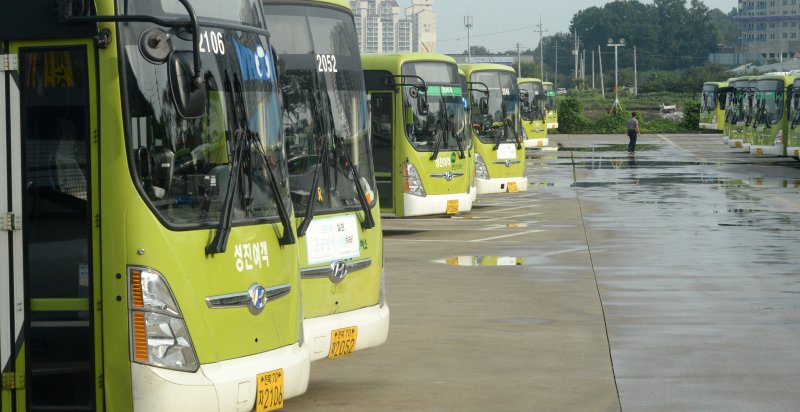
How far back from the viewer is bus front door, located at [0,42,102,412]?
24.0ft

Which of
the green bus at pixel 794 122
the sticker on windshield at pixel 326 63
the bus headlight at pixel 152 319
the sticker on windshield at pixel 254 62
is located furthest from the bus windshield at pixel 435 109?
the green bus at pixel 794 122

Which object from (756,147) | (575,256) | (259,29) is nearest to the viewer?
(259,29)

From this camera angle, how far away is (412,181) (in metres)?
22.6

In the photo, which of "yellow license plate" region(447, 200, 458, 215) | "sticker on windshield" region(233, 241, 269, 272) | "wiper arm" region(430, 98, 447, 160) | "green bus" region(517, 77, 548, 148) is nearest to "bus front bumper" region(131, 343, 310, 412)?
"sticker on windshield" region(233, 241, 269, 272)

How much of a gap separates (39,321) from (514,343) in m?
5.72

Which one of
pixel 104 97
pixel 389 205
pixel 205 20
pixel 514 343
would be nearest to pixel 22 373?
pixel 104 97

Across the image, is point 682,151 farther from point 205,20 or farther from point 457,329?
point 205,20

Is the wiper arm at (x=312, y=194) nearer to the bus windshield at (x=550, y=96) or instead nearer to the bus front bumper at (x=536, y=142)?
the bus front bumper at (x=536, y=142)

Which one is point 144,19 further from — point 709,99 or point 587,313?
point 709,99

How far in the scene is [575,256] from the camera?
19.4m

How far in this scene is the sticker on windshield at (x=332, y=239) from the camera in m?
9.95

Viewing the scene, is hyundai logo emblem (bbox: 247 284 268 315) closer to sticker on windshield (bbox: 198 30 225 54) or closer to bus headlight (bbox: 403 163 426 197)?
sticker on windshield (bbox: 198 30 225 54)

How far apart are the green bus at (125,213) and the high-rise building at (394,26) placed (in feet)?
486

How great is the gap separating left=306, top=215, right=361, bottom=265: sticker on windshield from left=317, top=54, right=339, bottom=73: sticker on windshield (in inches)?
47.4
